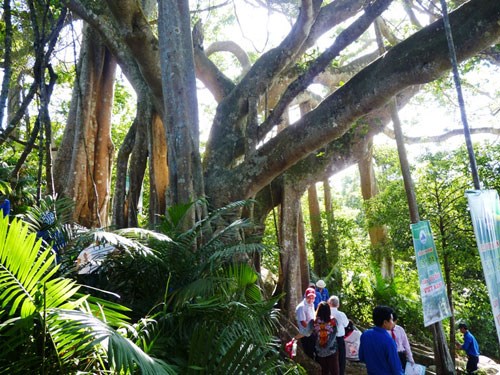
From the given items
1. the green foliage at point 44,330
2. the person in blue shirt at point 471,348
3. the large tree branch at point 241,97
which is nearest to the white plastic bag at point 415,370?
the person in blue shirt at point 471,348

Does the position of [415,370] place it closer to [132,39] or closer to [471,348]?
[471,348]

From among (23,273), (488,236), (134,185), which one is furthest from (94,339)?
(134,185)

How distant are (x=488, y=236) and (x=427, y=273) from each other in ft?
5.13

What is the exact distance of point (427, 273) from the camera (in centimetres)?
478

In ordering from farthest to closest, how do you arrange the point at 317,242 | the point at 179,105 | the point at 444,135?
the point at 317,242 < the point at 444,135 < the point at 179,105

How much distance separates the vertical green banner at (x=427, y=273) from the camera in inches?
188

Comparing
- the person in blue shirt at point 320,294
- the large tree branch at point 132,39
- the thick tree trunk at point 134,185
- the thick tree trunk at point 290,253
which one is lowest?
the person in blue shirt at point 320,294

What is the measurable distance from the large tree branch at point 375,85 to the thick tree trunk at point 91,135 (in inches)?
93.9

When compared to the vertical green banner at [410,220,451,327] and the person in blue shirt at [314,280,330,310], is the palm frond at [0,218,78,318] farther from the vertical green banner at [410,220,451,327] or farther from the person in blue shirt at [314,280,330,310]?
the person in blue shirt at [314,280,330,310]

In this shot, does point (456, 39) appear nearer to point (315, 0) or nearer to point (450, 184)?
point (315, 0)

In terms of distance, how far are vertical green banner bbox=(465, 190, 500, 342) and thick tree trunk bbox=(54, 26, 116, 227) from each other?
5.82 metres

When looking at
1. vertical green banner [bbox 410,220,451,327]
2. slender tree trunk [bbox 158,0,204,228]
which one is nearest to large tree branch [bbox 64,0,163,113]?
slender tree trunk [bbox 158,0,204,228]

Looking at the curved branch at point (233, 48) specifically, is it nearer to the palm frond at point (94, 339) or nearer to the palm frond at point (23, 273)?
the palm frond at point (23, 273)

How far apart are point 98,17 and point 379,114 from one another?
443 centimetres
